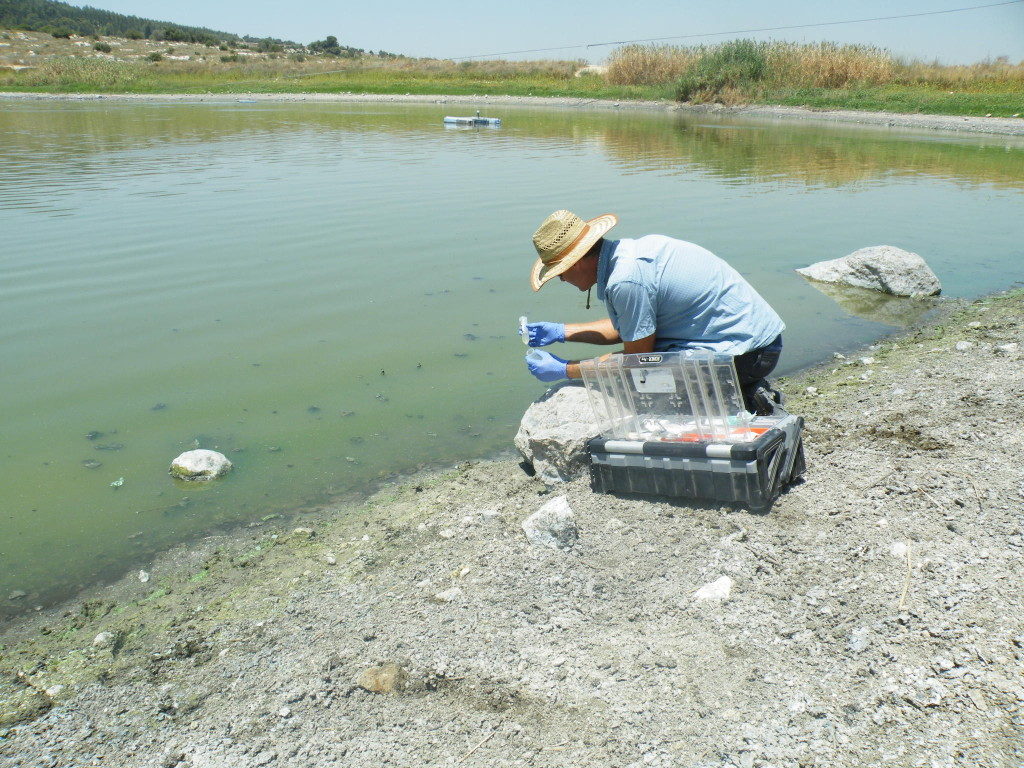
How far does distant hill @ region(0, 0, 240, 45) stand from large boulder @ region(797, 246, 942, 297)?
95991 mm

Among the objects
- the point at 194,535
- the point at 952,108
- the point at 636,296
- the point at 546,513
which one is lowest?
the point at 194,535

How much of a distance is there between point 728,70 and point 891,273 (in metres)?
37.4

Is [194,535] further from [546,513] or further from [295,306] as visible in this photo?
[295,306]

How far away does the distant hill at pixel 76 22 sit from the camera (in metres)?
94.8

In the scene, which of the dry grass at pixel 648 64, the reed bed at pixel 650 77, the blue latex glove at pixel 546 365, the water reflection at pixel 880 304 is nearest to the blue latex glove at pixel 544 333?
the blue latex glove at pixel 546 365

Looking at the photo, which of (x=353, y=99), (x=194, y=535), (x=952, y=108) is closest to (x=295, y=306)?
(x=194, y=535)

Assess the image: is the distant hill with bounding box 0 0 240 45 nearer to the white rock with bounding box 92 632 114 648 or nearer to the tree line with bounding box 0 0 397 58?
the tree line with bounding box 0 0 397 58

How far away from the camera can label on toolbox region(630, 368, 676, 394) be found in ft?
14.2

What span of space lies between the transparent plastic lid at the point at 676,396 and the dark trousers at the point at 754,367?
14 centimetres

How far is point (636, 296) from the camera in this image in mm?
4082

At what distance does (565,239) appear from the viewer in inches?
165

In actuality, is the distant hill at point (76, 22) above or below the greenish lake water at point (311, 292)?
above

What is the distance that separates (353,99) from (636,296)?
175 feet

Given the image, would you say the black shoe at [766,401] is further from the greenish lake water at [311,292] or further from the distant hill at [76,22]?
the distant hill at [76,22]
